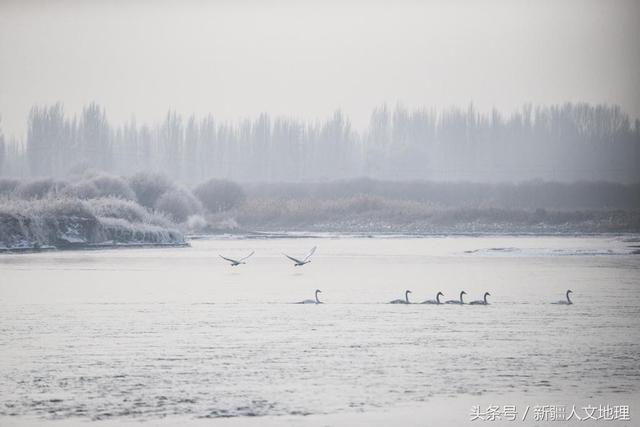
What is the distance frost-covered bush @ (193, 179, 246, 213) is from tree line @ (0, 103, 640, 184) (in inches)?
334

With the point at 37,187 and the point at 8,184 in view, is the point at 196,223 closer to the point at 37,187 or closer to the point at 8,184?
the point at 37,187

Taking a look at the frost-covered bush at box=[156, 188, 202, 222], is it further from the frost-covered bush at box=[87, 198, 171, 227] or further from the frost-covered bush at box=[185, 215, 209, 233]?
the frost-covered bush at box=[87, 198, 171, 227]

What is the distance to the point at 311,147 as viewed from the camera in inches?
2731

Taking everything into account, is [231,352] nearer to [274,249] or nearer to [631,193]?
[274,249]

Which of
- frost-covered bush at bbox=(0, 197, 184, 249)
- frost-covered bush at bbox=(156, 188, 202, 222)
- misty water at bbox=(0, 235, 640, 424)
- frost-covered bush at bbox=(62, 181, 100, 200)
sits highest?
frost-covered bush at bbox=(62, 181, 100, 200)

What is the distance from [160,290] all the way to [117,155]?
50513mm

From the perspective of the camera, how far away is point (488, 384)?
10.1 m

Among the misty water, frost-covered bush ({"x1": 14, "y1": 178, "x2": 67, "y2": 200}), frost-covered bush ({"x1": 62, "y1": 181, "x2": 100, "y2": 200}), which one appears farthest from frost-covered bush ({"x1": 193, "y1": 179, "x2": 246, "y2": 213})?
the misty water

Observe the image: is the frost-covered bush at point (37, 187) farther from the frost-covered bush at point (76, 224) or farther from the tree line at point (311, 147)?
the tree line at point (311, 147)

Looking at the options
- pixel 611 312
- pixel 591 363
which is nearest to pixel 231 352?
pixel 591 363

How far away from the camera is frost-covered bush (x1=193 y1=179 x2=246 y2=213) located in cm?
5212

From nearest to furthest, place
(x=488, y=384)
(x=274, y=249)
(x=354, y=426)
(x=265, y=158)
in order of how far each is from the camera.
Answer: (x=354, y=426), (x=488, y=384), (x=274, y=249), (x=265, y=158)

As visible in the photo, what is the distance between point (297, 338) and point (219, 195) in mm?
39703

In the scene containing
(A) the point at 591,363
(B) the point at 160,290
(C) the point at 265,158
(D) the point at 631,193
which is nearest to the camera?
(A) the point at 591,363
